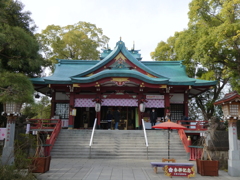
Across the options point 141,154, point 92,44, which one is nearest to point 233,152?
point 141,154

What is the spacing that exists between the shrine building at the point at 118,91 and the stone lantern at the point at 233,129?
27.8 feet

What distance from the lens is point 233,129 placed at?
28.6 ft

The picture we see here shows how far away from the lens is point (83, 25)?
3259cm

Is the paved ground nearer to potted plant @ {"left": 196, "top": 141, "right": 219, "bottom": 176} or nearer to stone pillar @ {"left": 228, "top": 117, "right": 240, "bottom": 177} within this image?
potted plant @ {"left": 196, "top": 141, "right": 219, "bottom": 176}

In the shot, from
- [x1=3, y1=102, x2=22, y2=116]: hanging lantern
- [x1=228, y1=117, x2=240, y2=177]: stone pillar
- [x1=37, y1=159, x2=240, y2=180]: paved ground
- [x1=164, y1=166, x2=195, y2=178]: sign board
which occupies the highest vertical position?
[x1=3, y1=102, x2=22, y2=116]: hanging lantern

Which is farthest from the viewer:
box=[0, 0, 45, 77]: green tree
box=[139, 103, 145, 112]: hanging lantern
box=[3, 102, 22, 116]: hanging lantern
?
box=[139, 103, 145, 112]: hanging lantern

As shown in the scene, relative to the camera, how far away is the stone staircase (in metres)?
→ 12.6

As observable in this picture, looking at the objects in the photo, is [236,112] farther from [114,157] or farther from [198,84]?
[198,84]

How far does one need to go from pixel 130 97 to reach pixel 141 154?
6346 millimetres

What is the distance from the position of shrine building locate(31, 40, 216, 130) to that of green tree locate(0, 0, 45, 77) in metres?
3.18

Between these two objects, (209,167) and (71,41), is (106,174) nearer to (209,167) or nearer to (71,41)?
(209,167)

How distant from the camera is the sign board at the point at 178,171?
806 cm

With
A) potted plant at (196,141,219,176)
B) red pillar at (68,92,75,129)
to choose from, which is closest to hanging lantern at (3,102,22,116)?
potted plant at (196,141,219,176)

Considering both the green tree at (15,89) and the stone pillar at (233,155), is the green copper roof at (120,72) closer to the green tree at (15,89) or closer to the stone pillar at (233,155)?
the green tree at (15,89)
